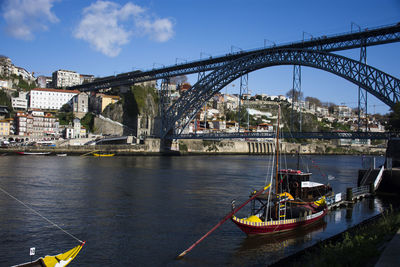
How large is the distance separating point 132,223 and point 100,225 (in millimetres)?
1327

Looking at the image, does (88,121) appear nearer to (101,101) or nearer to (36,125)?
(101,101)

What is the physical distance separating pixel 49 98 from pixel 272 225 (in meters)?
85.5

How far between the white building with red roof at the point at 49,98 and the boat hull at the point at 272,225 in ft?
274

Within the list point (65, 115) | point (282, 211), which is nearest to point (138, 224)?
point (282, 211)

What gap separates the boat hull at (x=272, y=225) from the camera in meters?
Answer: 13.6

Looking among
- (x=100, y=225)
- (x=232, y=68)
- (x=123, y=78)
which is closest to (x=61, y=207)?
(x=100, y=225)

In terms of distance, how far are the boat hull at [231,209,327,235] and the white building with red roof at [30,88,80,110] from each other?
83.4 m

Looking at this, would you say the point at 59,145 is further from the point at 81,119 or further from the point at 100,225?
the point at 100,225

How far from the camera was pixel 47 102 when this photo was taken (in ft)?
292

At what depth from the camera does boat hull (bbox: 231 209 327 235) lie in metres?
Answer: 13.6

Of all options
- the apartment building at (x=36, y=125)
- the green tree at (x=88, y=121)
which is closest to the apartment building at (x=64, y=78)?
the green tree at (x=88, y=121)

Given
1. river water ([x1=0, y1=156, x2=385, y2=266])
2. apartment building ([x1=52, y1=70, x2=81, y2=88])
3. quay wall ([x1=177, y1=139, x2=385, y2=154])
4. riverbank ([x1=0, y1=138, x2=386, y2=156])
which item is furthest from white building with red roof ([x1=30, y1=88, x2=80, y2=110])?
river water ([x1=0, y1=156, x2=385, y2=266])

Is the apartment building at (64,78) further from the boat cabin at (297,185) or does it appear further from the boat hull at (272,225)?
the boat hull at (272,225)

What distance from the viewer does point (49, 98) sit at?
293 ft
